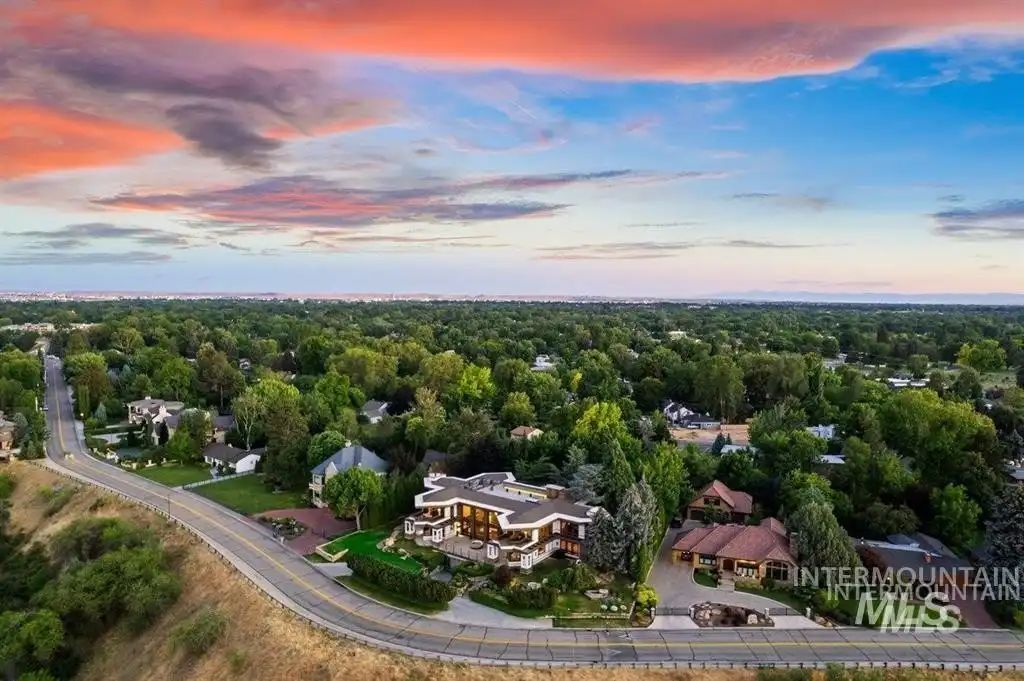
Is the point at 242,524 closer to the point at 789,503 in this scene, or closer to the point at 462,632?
the point at 462,632

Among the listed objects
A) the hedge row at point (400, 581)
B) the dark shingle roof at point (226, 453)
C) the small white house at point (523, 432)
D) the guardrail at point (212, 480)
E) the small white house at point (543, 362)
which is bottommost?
the guardrail at point (212, 480)

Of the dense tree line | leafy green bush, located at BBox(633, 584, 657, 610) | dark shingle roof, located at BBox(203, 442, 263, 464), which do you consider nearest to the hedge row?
the dense tree line

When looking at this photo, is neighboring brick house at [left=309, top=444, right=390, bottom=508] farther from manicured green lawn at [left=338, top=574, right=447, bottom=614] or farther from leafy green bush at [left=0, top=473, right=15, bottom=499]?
leafy green bush at [left=0, top=473, right=15, bottom=499]

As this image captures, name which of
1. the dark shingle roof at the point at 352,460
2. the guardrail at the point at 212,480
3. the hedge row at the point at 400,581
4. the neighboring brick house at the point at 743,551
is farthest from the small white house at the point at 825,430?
the guardrail at the point at 212,480

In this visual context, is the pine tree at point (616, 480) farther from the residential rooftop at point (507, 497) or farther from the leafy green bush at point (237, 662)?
the leafy green bush at point (237, 662)

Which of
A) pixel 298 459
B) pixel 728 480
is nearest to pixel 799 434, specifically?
pixel 728 480
